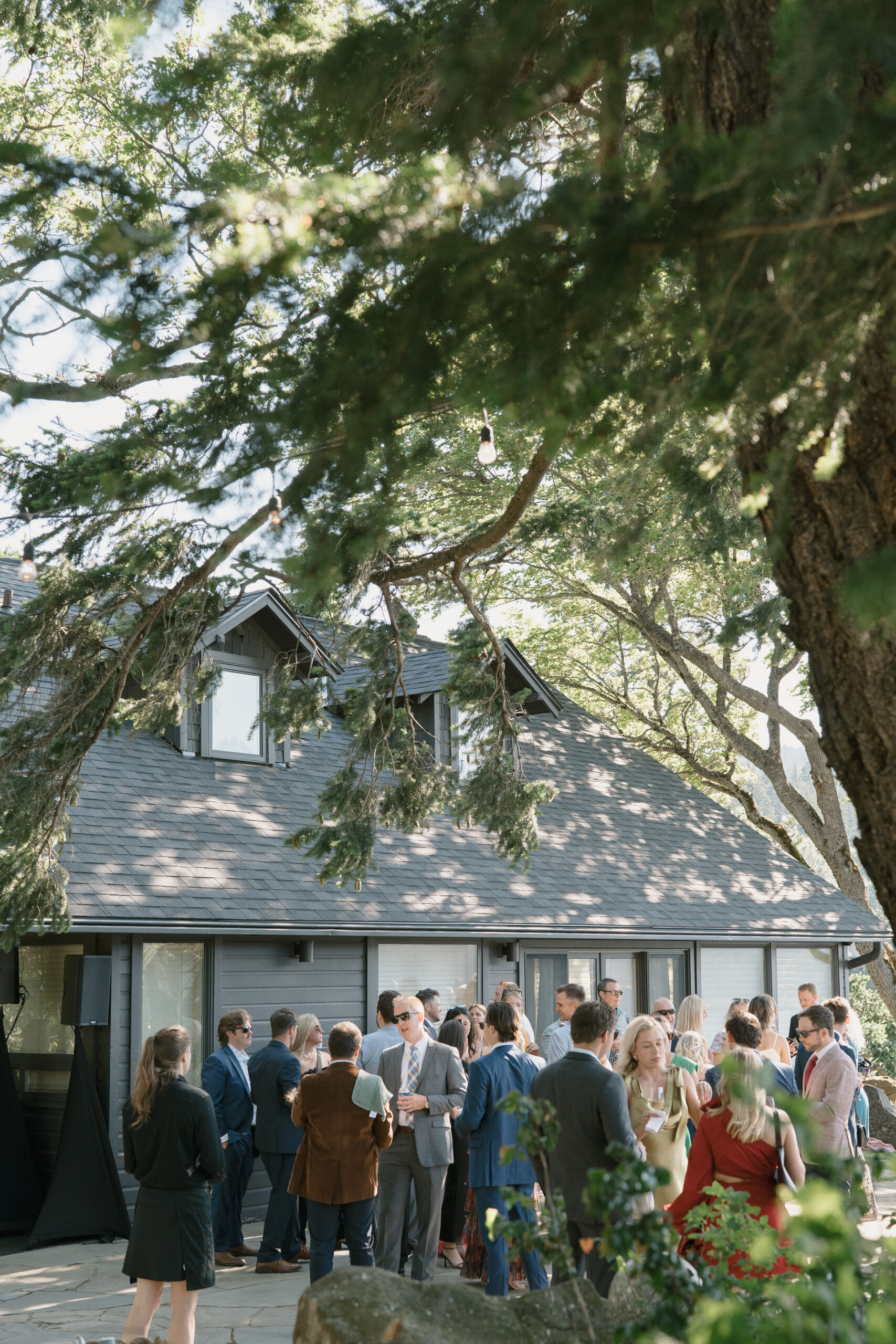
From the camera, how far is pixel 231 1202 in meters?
10.4

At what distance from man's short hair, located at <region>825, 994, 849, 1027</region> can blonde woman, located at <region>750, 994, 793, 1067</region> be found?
0.49 metres

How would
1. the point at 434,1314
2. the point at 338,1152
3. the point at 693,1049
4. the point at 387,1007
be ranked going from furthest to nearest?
1. the point at 387,1007
2. the point at 693,1049
3. the point at 338,1152
4. the point at 434,1314

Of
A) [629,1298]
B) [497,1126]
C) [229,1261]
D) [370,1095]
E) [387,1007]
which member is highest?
[387,1007]

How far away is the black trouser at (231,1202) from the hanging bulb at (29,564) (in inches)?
221

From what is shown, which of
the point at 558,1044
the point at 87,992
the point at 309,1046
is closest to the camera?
the point at 558,1044

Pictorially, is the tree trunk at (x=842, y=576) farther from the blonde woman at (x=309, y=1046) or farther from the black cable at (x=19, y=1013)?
the black cable at (x=19, y=1013)

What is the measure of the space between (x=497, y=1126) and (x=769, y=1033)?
3.10 metres

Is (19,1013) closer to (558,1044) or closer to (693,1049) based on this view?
(558,1044)

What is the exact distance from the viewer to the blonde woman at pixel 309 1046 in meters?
10.2

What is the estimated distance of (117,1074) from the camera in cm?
1155

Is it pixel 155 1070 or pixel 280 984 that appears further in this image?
pixel 280 984

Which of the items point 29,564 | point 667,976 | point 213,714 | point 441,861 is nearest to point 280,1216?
point 29,564

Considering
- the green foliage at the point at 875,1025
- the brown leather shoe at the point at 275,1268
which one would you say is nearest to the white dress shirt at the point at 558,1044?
the brown leather shoe at the point at 275,1268

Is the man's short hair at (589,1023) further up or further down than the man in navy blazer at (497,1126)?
further up
